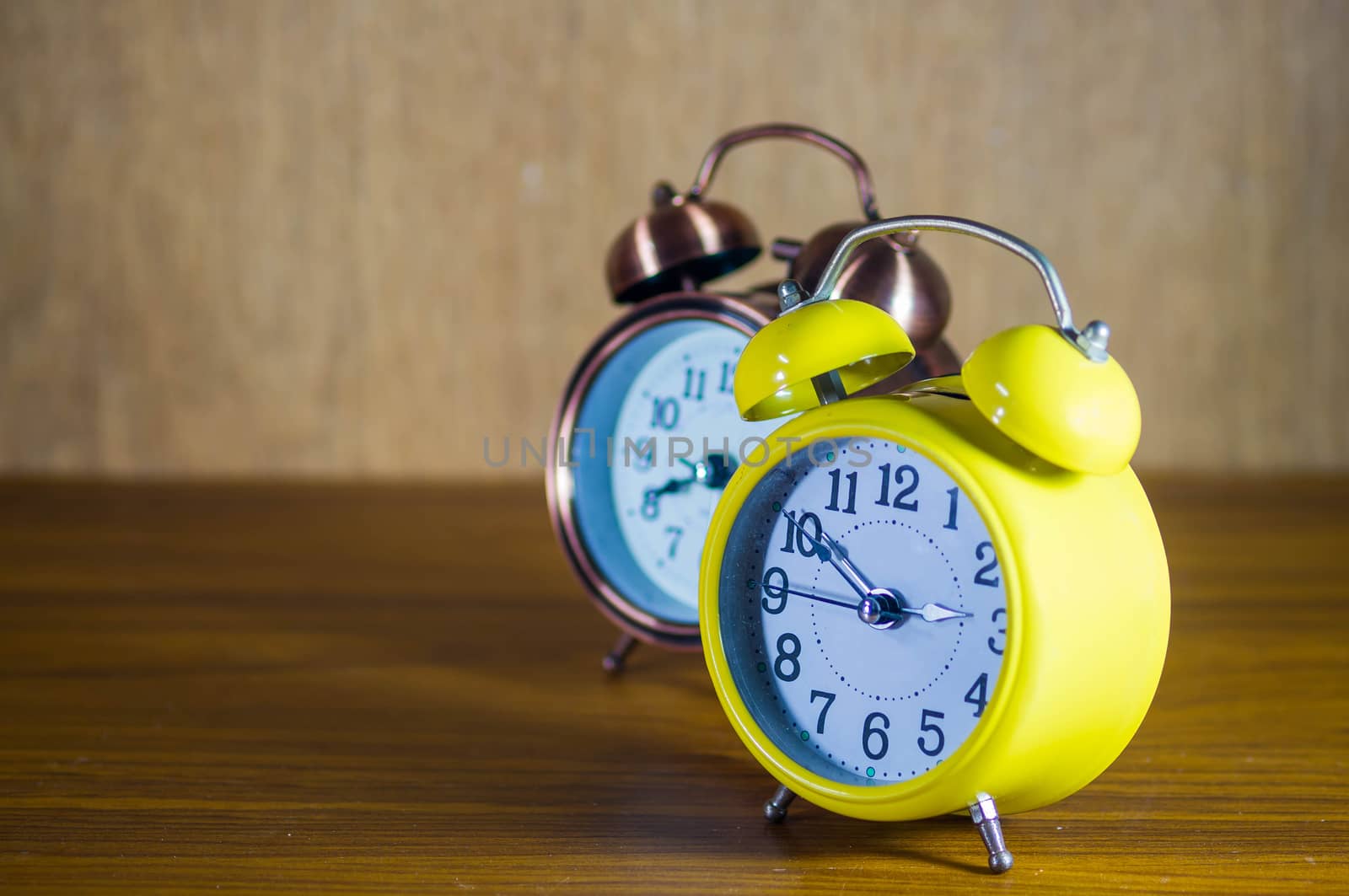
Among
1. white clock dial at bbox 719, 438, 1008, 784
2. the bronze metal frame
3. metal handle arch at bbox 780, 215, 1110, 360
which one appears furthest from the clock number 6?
the bronze metal frame

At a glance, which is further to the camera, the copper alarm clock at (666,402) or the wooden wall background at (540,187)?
the wooden wall background at (540,187)

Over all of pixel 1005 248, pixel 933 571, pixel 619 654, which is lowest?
pixel 619 654

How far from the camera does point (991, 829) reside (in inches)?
26.8

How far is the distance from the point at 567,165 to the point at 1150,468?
1.22 meters

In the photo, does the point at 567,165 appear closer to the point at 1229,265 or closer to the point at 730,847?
the point at 1229,265

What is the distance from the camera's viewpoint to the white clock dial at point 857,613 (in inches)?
26.7

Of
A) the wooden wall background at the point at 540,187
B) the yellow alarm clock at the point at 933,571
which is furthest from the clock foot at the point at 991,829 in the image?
the wooden wall background at the point at 540,187

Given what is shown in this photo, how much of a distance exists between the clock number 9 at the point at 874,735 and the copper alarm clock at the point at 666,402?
0.29m

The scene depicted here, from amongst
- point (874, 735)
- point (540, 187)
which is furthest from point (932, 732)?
point (540, 187)

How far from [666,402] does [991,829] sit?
0.50 meters

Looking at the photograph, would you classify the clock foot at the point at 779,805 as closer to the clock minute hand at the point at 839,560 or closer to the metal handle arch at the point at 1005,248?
the clock minute hand at the point at 839,560

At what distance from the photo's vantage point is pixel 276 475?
2240 millimetres

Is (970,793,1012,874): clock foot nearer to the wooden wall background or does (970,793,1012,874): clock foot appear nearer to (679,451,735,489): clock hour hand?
(679,451,735,489): clock hour hand

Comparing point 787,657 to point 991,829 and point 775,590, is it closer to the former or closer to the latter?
point 775,590
